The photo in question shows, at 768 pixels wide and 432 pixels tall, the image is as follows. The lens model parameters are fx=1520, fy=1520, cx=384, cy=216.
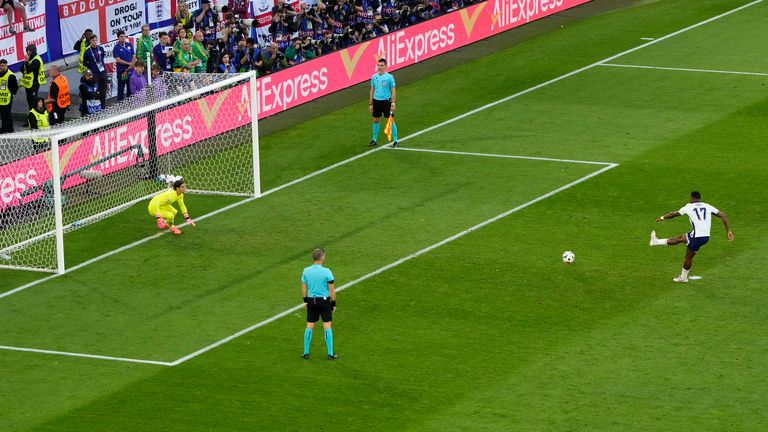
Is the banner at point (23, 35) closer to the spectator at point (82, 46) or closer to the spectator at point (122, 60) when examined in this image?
the spectator at point (82, 46)

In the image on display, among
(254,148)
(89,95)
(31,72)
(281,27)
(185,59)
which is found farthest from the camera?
(281,27)

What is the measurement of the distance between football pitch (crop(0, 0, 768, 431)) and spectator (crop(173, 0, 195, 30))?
5162 millimetres

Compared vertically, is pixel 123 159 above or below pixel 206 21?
above

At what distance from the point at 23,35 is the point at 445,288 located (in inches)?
690

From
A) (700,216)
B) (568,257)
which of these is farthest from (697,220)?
(568,257)

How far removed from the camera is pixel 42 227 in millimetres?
28250

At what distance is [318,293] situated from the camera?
72.2 ft

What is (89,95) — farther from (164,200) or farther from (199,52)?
(164,200)

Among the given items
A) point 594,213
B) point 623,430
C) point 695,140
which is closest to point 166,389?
point 623,430

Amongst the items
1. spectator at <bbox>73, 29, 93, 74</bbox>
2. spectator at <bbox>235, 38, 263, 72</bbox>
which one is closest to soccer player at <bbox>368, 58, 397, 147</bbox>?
spectator at <bbox>235, 38, 263, 72</bbox>

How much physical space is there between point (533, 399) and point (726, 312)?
16.0 ft

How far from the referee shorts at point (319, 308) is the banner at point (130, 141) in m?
8.84

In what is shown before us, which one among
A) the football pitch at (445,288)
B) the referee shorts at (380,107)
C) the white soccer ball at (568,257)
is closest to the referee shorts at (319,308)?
the football pitch at (445,288)

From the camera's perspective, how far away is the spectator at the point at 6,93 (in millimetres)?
34531
